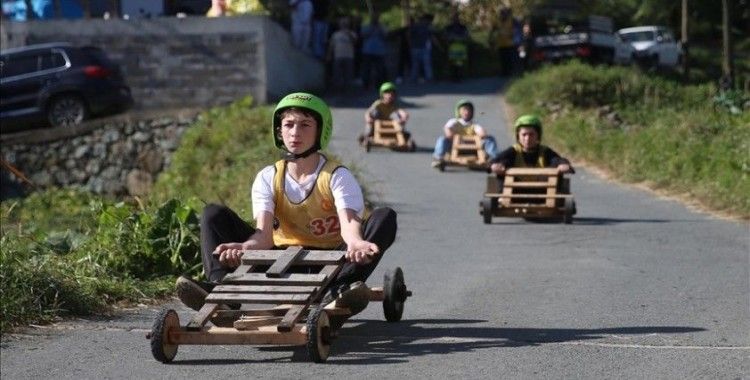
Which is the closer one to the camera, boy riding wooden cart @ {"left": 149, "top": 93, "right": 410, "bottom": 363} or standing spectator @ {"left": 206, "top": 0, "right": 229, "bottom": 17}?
boy riding wooden cart @ {"left": 149, "top": 93, "right": 410, "bottom": 363}

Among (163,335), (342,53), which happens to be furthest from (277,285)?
(342,53)

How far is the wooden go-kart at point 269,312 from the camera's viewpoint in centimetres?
754

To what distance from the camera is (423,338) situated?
27.9ft

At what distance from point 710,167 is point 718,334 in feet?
38.8

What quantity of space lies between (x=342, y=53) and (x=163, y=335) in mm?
27388

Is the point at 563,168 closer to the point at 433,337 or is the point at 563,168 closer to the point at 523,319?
the point at 523,319

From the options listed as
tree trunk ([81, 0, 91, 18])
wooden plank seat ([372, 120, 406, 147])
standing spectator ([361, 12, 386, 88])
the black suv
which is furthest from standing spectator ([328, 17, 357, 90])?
wooden plank seat ([372, 120, 406, 147])

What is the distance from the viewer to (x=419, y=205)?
18.6 metres

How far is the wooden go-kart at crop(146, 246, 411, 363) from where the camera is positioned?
7539 millimetres

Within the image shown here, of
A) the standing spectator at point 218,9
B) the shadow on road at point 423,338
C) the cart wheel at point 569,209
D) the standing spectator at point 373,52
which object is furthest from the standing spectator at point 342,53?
the shadow on road at point 423,338

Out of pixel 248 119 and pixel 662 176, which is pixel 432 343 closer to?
pixel 662 176

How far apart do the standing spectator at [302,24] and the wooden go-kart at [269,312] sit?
26317mm

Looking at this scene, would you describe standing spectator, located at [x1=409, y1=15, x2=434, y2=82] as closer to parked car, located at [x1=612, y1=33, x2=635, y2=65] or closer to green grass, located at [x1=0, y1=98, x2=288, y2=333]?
parked car, located at [x1=612, y1=33, x2=635, y2=65]

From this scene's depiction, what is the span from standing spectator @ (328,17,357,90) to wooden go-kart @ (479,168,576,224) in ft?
59.8
